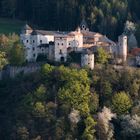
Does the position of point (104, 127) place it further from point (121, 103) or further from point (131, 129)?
point (121, 103)

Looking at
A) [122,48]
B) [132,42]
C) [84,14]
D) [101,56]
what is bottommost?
[101,56]

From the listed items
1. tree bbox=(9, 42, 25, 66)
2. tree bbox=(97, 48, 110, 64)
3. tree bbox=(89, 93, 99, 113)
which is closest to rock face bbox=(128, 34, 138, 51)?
tree bbox=(97, 48, 110, 64)

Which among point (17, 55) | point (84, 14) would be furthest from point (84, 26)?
point (17, 55)

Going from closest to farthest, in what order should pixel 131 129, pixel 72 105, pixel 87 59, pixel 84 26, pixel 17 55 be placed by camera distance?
pixel 131 129 → pixel 72 105 → pixel 87 59 → pixel 17 55 → pixel 84 26

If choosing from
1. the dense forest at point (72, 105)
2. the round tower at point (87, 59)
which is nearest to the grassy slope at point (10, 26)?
the dense forest at point (72, 105)

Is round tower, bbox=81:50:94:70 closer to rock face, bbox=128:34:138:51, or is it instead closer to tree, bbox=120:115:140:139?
tree, bbox=120:115:140:139

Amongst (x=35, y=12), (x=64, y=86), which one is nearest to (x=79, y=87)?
(x=64, y=86)

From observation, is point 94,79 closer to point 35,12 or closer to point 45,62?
point 45,62
